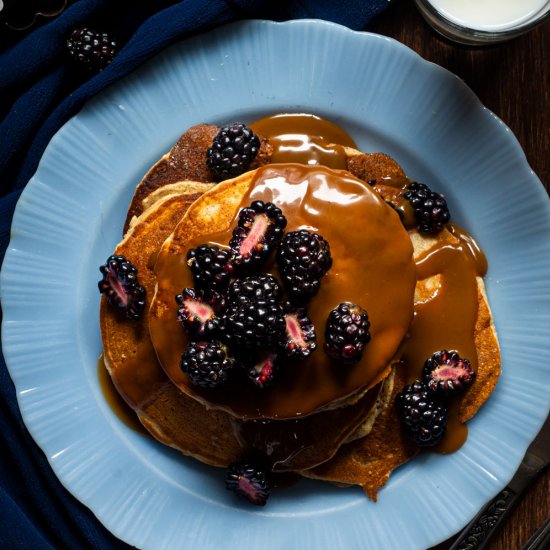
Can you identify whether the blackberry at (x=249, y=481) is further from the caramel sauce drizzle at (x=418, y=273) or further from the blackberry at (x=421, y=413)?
the blackberry at (x=421, y=413)

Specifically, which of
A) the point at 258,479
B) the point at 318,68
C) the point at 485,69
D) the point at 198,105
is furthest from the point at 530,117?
the point at 258,479

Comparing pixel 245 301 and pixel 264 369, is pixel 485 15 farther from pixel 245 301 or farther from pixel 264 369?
pixel 264 369

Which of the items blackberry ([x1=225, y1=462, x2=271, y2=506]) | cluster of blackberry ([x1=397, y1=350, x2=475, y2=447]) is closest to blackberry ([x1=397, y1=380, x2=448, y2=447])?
cluster of blackberry ([x1=397, y1=350, x2=475, y2=447])

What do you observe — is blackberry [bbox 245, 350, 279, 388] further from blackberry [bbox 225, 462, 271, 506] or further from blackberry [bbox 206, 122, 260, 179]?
blackberry [bbox 206, 122, 260, 179]

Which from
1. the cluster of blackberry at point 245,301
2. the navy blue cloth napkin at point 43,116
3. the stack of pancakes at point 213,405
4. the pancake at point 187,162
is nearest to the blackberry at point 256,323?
the cluster of blackberry at point 245,301

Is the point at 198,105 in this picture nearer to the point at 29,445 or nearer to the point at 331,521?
the point at 29,445

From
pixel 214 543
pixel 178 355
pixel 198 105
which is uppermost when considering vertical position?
pixel 198 105
